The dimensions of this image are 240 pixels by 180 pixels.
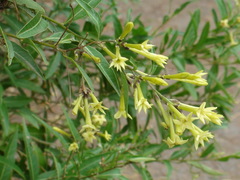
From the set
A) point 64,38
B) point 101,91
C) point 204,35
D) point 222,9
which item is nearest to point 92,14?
point 64,38

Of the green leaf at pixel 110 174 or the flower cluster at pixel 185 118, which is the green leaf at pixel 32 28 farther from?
the green leaf at pixel 110 174

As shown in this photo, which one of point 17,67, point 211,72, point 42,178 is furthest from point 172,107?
point 211,72

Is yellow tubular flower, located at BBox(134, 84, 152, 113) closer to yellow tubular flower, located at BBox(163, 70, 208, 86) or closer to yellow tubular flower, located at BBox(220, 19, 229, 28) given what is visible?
yellow tubular flower, located at BBox(163, 70, 208, 86)

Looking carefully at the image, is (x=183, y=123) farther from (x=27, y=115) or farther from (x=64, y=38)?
(x=27, y=115)

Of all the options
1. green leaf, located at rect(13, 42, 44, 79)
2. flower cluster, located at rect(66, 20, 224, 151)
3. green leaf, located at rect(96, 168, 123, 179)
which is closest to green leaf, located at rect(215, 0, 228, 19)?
green leaf, located at rect(96, 168, 123, 179)

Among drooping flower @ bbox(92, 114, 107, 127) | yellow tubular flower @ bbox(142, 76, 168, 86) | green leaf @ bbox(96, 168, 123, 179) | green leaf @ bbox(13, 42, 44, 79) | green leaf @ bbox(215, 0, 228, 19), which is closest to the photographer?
yellow tubular flower @ bbox(142, 76, 168, 86)

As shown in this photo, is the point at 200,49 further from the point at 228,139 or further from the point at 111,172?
the point at 228,139

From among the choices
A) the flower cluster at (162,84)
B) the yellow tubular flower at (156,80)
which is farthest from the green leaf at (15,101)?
the yellow tubular flower at (156,80)
